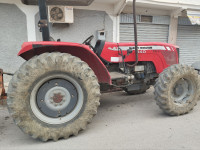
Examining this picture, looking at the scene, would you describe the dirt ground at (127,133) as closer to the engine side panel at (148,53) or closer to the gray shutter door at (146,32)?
the engine side panel at (148,53)

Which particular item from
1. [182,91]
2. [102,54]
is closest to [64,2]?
[102,54]

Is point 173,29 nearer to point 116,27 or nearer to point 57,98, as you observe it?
point 116,27

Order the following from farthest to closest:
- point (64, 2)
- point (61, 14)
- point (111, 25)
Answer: point (111, 25)
point (61, 14)
point (64, 2)

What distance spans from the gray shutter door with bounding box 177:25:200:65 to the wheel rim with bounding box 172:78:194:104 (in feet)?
20.2

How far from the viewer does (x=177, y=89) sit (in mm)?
3156

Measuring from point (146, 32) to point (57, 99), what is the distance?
6.61 metres

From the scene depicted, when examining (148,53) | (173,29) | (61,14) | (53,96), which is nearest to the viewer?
(53,96)

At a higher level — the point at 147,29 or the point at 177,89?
the point at 147,29

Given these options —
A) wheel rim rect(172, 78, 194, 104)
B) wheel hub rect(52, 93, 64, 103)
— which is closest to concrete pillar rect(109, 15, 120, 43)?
wheel rim rect(172, 78, 194, 104)

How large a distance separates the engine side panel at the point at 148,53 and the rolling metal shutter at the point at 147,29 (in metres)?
4.06

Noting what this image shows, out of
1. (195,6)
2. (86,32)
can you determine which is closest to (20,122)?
(86,32)

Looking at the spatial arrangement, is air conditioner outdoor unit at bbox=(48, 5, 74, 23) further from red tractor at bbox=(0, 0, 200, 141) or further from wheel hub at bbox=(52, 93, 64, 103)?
wheel hub at bbox=(52, 93, 64, 103)

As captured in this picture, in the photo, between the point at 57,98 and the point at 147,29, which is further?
the point at 147,29

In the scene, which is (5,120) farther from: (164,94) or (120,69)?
(164,94)
